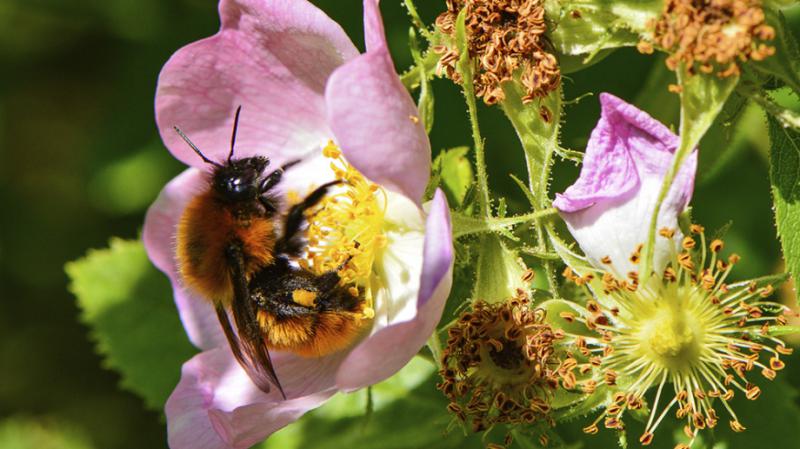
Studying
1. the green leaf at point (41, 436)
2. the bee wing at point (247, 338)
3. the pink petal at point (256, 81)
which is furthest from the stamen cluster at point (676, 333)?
the green leaf at point (41, 436)

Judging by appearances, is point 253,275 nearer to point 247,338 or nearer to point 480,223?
point 247,338

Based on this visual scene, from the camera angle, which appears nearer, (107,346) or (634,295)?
(634,295)

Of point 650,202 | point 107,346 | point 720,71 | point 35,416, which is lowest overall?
point 35,416

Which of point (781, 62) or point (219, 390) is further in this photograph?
point (219, 390)

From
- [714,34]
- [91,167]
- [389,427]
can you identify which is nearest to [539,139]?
[714,34]

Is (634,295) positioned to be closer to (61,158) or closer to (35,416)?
(35,416)

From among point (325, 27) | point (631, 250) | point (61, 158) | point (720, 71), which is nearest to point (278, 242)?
point (325, 27)
